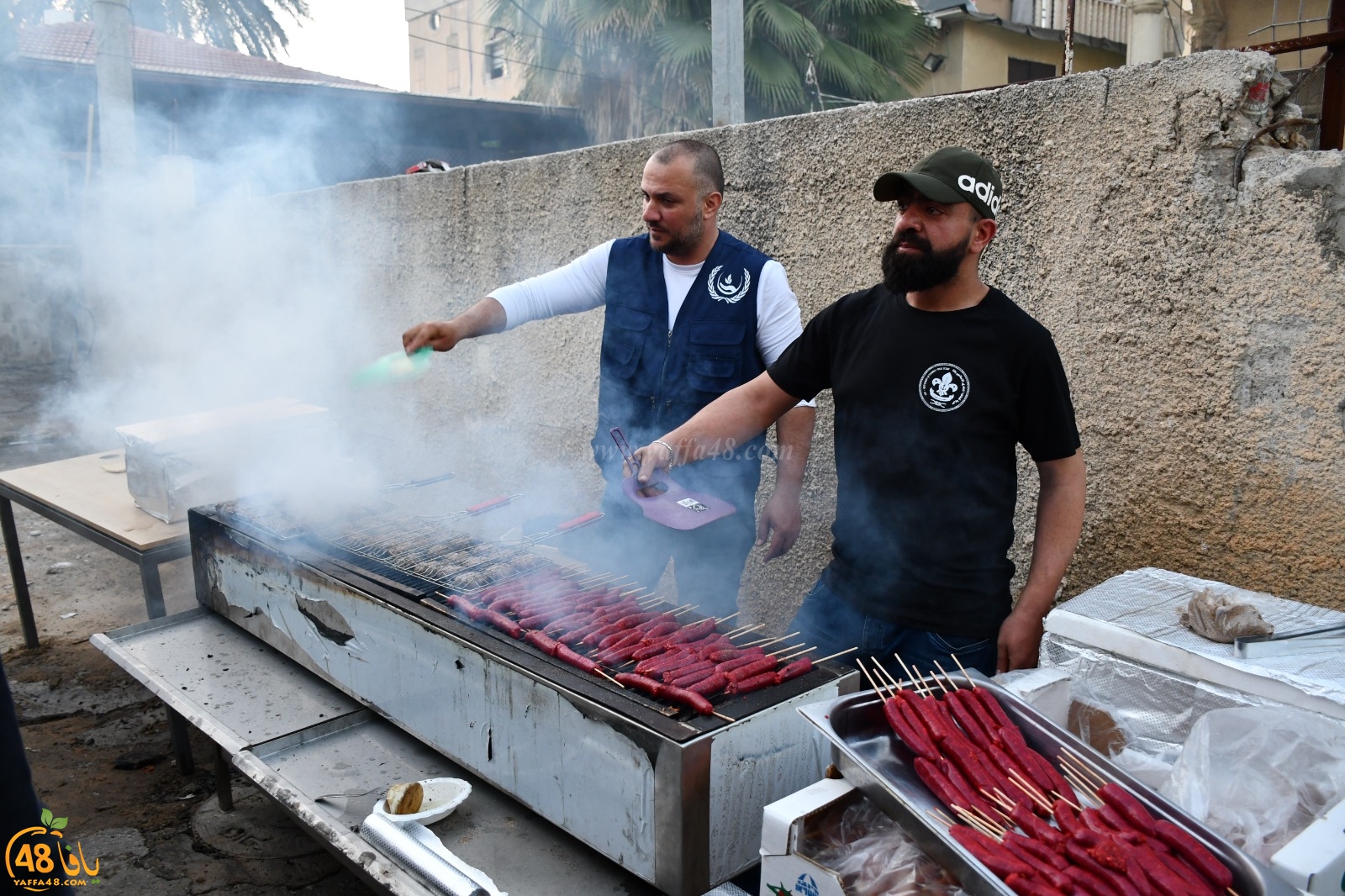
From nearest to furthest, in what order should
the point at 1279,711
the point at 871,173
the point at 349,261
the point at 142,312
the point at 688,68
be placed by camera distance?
1. the point at 1279,711
2. the point at 871,173
3. the point at 349,261
4. the point at 142,312
5. the point at 688,68

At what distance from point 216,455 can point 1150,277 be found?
14.8 feet

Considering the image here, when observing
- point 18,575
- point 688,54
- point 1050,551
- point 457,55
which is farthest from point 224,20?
point 1050,551

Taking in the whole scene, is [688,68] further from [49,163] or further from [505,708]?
[505,708]

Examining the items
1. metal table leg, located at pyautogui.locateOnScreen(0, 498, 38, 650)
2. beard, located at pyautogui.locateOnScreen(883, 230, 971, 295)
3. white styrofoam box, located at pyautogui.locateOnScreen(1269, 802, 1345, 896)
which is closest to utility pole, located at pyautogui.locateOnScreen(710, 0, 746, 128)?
beard, located at pyautogui.locateOnScreen(883, 230, 971, 295)

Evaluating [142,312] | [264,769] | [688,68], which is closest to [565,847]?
[264,769]

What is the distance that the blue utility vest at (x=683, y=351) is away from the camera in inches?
148

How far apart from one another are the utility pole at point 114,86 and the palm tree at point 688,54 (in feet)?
27.0

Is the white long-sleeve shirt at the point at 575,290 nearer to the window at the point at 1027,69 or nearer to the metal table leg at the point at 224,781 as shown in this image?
the metal table leg at the point at 224,781

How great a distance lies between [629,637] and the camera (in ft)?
9.46

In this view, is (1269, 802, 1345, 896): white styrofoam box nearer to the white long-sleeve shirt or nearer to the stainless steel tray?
the stainless steel tray

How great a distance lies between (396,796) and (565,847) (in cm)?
50

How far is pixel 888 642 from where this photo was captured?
2.87 metres

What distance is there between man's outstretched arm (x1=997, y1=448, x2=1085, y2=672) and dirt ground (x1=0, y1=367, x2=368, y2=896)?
8.72ft

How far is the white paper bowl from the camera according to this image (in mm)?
2610
